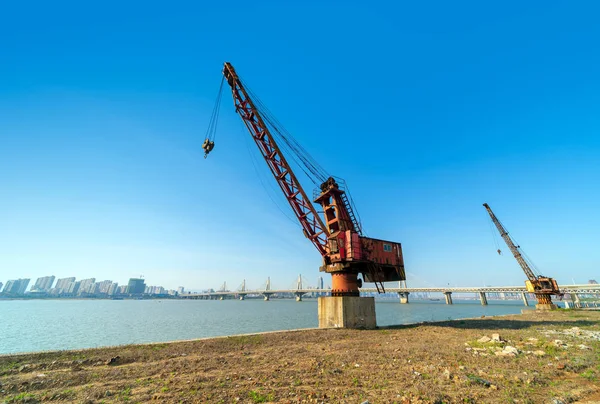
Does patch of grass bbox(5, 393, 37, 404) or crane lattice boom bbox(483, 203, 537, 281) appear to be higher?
crane lattice boom bbox(483, 203, 537, 281)

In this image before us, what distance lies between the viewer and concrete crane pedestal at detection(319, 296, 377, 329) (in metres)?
22.0

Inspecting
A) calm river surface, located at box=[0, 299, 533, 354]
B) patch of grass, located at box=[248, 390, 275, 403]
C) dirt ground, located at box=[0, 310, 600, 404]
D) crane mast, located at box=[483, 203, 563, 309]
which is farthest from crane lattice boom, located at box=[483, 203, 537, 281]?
patch of grass, located at box=[248, 390, 275, 403]

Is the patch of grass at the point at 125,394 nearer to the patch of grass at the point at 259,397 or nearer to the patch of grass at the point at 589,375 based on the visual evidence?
the patch of grass at the point at 259,397

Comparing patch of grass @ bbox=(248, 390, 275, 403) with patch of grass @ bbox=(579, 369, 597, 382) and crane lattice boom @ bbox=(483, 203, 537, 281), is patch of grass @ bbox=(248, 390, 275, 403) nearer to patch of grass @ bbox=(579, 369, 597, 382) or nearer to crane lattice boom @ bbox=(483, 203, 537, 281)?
patch of grass @ bbox=(579, 369, 597, 382)

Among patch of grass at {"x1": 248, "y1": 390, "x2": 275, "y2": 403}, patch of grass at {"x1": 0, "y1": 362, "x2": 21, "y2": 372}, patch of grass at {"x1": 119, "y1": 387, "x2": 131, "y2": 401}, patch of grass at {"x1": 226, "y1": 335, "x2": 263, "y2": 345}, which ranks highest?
patch of grass at {"x1": 248, "y1": 390, "x2": 275, "y2": 403}

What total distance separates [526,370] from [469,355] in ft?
8.21

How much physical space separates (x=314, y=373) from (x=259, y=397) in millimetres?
2800

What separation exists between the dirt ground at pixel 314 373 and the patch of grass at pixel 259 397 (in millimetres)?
28

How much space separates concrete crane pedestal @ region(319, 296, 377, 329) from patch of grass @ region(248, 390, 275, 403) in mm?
15738

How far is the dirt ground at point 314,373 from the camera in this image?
24.0 ft

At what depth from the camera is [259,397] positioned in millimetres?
7188

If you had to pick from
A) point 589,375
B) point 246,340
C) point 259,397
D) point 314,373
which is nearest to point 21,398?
point 259,397

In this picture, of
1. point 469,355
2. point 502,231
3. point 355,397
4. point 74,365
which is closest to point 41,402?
point 74,365

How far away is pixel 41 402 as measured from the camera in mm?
7375
